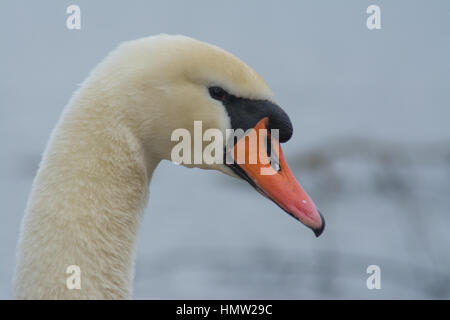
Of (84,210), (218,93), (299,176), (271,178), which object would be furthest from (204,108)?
(299,176)

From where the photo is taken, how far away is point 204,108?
1.82 m

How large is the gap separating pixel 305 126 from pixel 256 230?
5.63 ft

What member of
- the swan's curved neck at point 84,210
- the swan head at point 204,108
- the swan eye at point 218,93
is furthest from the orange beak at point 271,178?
the swan's curved neck at point 84,210

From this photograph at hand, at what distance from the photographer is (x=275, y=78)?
7867 mm

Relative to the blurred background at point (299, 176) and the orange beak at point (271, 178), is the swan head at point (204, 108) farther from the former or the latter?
the blurred background at point (299, 176)

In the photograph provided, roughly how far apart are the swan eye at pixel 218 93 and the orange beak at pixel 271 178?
0.41ft

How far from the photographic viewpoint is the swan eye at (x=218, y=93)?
1.80 metres

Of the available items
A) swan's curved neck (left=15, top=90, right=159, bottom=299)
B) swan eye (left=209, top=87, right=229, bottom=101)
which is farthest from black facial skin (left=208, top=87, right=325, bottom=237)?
swan's curved neck (left=15, top=90, right=159, bottom=299)

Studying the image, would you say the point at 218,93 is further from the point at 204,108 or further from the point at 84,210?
the point at 84,210

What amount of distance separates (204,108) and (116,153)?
0.25 m

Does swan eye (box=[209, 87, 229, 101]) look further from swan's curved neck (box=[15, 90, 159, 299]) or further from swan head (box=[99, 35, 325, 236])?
swan's curved neck (box=[15, 90, 159, 299])

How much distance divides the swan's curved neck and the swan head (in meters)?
0.08
